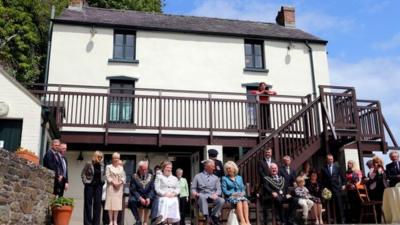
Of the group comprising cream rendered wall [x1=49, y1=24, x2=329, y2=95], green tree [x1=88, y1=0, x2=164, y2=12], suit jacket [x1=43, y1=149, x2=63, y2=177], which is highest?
green tree [x1=88, y1=0, x2=164, y2=12]

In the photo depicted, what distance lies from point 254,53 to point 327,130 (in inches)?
276

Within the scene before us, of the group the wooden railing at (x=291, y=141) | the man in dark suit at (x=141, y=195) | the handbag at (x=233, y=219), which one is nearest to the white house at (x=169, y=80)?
the wooden railing at (x=291, y=141)

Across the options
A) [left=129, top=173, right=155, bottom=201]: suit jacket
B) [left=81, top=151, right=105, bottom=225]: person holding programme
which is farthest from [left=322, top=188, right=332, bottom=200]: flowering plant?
[left=81, top=151, right=105, bottom=225]: person holding programme

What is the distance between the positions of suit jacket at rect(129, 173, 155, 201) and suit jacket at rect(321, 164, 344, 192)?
405 cm

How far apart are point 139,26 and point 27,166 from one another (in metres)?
10.3

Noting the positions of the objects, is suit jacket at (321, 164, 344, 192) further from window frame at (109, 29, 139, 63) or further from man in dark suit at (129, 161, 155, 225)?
window frame at (109, 29, 139, 63)

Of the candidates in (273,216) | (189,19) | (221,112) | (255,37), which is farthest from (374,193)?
(189,19)

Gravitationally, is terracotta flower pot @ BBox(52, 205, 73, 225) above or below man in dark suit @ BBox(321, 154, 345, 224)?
below

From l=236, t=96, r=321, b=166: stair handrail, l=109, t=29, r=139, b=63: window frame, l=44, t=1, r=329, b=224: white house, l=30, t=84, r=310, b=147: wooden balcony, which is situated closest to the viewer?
l=236, t=96, r=321, b=166: stair handrail

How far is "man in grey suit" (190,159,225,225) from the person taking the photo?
28.9ft

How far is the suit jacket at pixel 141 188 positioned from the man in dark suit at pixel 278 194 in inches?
96.5

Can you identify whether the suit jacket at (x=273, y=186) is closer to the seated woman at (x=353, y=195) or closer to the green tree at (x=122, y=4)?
the seated woman at (x=353, y=195)

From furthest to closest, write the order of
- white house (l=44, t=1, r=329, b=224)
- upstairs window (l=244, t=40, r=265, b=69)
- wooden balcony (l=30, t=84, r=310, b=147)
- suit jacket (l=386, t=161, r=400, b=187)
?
1. upstairs window (l=244, t=40, r=265, b=69)
2. white house (l=44, t=1, r=329, b=224)
3. wooden balcony (l=30, t=84, r=310, b=147)
4. suit jacket (l=386, t=161, r=400, b=187)

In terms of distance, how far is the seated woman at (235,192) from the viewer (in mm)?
8727
